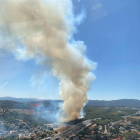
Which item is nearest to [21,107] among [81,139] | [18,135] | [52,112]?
[52,112]

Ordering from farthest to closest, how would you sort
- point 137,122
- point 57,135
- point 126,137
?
point 137,122, point 57,135, point 126,137

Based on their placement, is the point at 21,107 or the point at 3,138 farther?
the point at 21,107

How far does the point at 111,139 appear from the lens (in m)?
28.7

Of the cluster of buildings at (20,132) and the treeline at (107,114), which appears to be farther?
the treeline at (107,114)

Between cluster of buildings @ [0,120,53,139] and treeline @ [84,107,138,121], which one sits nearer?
cluster of buildings @ [0,120,53,139]

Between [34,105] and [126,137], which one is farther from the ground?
[34,105]

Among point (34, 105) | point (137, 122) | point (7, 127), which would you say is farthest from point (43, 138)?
point (34, 105)

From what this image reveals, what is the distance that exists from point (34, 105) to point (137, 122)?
147 feet

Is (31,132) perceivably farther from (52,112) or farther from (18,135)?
(52,112)

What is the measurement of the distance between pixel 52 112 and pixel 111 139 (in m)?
32.5

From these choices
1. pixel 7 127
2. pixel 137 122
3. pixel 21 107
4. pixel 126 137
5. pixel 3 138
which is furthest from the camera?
pixel 21 107

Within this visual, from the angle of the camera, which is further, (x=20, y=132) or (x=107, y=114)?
(x=107, y=114)

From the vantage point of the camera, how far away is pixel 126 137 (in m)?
28.8

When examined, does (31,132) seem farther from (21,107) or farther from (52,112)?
(21,107)
